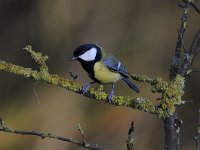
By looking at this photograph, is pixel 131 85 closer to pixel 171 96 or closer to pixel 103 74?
pixel 103 74

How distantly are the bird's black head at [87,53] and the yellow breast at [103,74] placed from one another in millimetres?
33

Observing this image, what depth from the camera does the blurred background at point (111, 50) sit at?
4578 mm

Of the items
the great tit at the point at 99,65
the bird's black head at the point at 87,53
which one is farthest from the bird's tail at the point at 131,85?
the bird's black head at the point at 87,53

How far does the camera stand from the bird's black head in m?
2.51

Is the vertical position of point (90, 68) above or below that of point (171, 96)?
above

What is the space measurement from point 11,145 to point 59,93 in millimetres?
632

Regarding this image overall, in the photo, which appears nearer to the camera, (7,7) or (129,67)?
(129,67)

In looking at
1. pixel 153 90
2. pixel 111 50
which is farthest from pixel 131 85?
pixel 111 50

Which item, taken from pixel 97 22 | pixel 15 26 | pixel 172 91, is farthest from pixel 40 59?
pixel 15 26

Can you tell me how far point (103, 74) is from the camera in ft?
8.58

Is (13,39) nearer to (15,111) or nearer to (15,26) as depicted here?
(15,26)

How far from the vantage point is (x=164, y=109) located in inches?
66.8

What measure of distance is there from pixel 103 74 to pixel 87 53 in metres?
0.13

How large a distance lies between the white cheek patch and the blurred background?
1.83 meters
